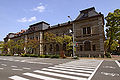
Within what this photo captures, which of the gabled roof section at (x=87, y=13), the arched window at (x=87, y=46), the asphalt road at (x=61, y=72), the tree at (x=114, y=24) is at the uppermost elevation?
the gabled roof section at (x=87, y=13)

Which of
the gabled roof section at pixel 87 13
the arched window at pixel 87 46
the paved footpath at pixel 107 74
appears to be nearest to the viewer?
the paved footpath at pixel 107 74

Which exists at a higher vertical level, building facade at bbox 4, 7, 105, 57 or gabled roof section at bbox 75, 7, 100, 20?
gabled roof section at bbox 75, 7, 100, 20

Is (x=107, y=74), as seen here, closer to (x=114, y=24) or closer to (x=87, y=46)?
(x=87, y=46)

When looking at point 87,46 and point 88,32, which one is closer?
point 87,46

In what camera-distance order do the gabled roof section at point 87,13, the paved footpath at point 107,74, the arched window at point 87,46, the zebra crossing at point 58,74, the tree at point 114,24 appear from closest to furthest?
the paved footpath at point 107,74, the zebra crossing at point 58,74, the tree at point 114,24, the arched window at point 87,46, the gabled roof section at point 87,13

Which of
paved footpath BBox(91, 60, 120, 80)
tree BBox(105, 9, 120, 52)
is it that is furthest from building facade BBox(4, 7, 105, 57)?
paved footpath BBox(91, 60, 120, 80)

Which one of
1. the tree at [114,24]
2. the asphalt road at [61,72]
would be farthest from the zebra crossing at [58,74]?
the tree at [114,24]

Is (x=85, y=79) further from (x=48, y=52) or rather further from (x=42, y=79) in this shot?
(x=48, y=52)

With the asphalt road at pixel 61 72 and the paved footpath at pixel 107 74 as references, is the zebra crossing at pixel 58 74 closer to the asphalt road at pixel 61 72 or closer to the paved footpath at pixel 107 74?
the asphalt road at pixel 61 72

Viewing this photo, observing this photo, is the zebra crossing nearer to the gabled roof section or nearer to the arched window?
the arched window

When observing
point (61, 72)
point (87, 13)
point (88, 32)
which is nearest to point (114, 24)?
point (88, 32)

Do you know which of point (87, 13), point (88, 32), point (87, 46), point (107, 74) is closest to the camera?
point (107, 74)

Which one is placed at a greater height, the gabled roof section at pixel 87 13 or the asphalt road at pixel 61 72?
the gabled roof section at pixel 87 13

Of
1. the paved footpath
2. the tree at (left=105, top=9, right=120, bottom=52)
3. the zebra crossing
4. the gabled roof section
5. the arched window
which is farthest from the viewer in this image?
the gabled roof section
